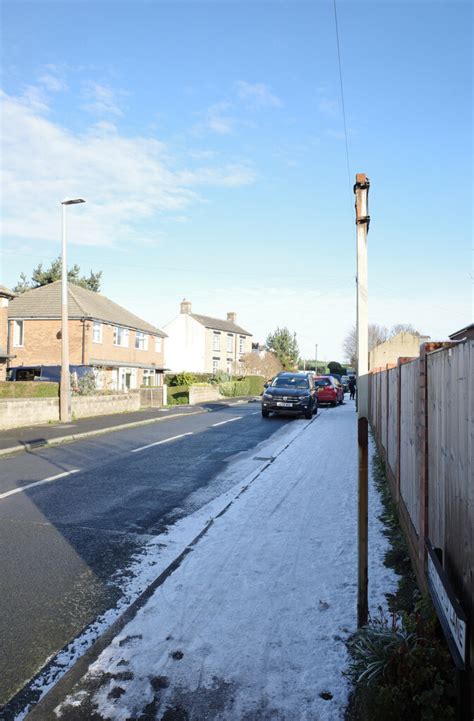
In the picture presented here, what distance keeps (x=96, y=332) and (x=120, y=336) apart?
3805 mm

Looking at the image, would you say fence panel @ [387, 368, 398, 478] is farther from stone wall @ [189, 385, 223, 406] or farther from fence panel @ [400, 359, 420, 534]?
stone wall @ [189, 385, 223, 406]

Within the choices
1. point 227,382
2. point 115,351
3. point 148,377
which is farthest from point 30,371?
point 227,382

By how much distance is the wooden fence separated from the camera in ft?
9.08

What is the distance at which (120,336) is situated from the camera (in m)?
40.9

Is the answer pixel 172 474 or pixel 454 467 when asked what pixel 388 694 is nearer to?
pixel 454 467

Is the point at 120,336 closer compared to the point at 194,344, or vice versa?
the point at 120,336

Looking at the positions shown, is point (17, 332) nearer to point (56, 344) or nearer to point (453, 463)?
point (56, 344)

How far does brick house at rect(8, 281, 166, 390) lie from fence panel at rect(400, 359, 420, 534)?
2857 cm

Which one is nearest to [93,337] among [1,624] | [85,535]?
[85,535]

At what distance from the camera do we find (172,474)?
1041 cm

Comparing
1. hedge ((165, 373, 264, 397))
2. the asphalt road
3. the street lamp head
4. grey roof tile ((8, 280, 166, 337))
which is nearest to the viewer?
the asphalt road

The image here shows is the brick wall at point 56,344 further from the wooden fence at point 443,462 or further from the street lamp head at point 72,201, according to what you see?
the wooden fence at point 443,462

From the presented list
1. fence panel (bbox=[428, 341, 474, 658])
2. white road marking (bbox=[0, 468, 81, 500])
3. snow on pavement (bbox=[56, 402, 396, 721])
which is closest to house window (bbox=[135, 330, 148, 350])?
white road marking (bbox=[0, 468, 81, 500])

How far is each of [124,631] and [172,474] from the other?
6448 mm
